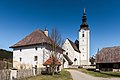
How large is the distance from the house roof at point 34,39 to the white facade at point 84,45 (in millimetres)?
30373

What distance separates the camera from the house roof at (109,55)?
43.9 m

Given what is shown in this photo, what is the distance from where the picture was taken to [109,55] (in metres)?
46.2

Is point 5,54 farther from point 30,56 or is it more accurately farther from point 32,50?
point 32,50

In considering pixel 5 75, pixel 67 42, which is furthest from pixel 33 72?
pixel 67 42

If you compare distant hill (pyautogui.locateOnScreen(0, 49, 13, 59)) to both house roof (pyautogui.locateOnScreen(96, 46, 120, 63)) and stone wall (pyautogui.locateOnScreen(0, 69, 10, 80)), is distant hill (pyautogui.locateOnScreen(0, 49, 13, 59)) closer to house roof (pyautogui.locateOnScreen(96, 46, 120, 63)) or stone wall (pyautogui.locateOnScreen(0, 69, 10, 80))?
house roof (pyautogui.locateOnScreen(96, 46, 120, 63))

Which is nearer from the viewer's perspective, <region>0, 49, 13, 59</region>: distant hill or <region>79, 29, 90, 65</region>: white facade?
<region>0, 49, 13, 59</region>: distant hill

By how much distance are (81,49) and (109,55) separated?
2418 cm

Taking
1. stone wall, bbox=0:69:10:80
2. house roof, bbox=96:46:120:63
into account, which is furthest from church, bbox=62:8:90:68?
stone wall, bbox=0:69:10:80

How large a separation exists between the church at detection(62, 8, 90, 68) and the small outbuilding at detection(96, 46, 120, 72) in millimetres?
18628

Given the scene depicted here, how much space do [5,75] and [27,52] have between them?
2372 cm

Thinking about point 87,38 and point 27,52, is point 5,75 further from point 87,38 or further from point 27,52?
point 87,38

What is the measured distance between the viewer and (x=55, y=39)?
2962 cm

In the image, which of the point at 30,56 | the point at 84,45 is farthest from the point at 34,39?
the point at 84,45

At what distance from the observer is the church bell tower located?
68725 mm
